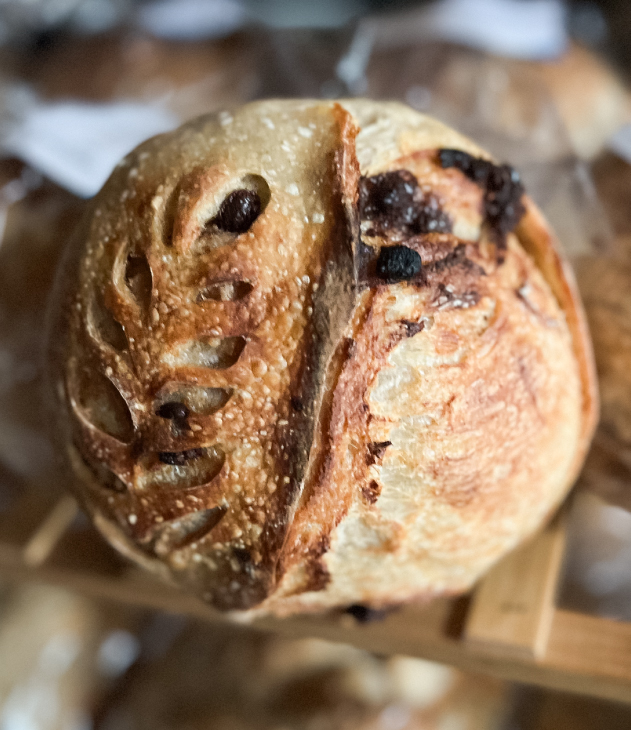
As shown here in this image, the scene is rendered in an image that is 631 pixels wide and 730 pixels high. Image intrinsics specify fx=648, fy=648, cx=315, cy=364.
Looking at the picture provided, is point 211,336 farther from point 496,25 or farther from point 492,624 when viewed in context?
point 496,25

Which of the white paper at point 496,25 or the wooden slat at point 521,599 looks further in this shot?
the white paper at point 496,25

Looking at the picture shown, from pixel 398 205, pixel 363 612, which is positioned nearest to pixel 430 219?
pixel 398 205

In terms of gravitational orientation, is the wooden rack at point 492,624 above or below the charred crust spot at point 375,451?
below

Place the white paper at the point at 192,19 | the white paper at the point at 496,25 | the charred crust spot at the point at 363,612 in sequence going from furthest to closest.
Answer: the white paper at the point at 192,19, the white paper at the point at 496,25, the charred crust spot at the point at 363,612

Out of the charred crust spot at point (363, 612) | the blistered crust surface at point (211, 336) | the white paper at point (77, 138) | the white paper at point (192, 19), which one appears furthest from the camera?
the white paper at point (192, 19)

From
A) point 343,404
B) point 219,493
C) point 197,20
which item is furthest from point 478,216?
point 197,20

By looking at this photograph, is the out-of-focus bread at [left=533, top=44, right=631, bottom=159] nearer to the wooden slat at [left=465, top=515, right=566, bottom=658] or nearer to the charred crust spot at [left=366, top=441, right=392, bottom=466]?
the wooden slat at [left=465, top=515, right=566, bottom=658]

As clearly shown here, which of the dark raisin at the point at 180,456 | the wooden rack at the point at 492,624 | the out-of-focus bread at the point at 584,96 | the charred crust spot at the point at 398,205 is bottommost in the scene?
the wooden rack at the point at 492,624

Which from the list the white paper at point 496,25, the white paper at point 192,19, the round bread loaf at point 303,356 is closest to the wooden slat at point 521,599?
the round bread loaf at point 303,356

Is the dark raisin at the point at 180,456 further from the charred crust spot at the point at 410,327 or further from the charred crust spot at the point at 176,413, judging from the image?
the charred crust spot at the point at 410,327
